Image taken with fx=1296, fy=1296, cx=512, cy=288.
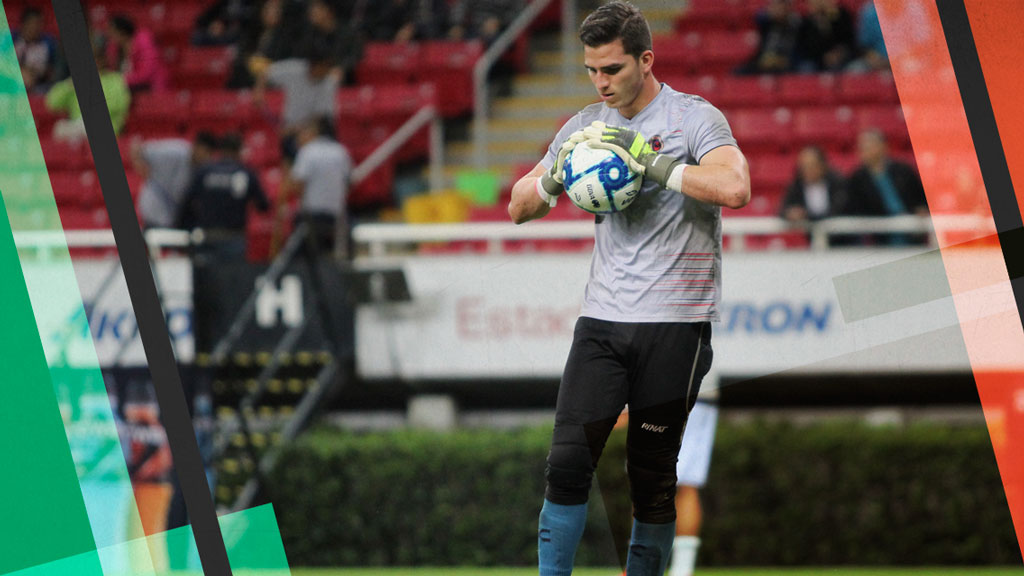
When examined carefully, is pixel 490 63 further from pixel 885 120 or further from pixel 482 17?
pixel 885 120

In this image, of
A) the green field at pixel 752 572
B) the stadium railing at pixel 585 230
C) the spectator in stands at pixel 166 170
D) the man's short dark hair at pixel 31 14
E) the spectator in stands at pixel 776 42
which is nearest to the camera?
the man's short dark hair at pixel 31 14

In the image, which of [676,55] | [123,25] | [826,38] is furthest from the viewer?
[123,25]

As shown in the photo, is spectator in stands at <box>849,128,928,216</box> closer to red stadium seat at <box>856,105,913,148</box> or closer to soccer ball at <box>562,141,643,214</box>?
red stadium seat at <box>856,105,913,148</box>

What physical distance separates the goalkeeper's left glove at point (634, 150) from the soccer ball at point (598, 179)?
0.01 m

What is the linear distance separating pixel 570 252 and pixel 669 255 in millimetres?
1714

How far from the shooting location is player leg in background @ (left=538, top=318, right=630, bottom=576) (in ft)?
9.64

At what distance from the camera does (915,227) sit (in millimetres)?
4152

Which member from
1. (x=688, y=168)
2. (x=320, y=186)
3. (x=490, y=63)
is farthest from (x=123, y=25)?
(x=688, y=168)

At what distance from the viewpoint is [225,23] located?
9141 millimetres

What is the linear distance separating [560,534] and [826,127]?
11.5 feet

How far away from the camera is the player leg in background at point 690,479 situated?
512 cm

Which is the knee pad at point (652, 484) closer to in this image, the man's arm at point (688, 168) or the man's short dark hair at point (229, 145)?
the man's arm at point (688, 168)

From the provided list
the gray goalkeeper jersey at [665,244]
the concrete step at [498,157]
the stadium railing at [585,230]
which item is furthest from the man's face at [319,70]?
the gray goalkeeper jersey at [665,244]

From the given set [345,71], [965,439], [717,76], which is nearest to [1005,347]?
[717,76]
